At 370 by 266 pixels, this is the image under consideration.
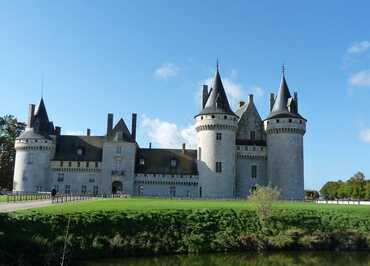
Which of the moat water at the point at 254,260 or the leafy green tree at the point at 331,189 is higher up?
the leafy green tree at the point at 331,189

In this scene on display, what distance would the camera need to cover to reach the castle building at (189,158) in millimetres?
50094

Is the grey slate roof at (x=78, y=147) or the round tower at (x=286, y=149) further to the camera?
the grey slate roof at (x=78, y=147)

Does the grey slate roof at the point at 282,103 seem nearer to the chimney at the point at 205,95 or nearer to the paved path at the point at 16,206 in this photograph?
the chimney at the point at 205,95

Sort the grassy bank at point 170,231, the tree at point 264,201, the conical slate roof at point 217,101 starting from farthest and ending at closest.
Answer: the conical slate roof at point 217,101 < the tree at point 264,201 < the grassy bank at point 170,231

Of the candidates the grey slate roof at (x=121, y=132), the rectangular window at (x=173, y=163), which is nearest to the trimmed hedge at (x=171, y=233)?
the rectangular window at (x=173, y=163)

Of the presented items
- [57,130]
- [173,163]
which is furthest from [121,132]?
[57,130]

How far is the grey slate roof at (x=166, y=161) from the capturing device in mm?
52812

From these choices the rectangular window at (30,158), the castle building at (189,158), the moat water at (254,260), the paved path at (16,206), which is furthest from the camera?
the rectangular window at (30,158)

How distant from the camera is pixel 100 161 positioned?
175ft

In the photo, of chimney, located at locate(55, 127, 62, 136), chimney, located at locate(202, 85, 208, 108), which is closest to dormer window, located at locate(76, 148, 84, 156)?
chimney, located at locate(55, 127, 62, 136)

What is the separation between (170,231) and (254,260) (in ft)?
17.4

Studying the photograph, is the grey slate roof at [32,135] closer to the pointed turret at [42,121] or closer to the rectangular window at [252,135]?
the pointed turret at [42,121]

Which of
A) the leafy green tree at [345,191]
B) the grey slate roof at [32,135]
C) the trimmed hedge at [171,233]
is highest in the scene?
the grey slate roof at [32,135]

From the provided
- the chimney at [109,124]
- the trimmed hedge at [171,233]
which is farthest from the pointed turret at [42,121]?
the trimmed hedge at [171,233]
